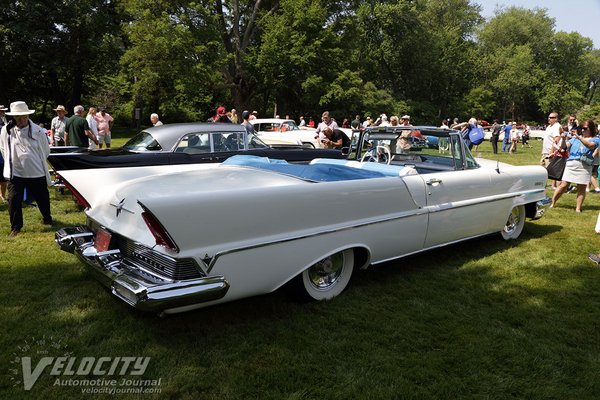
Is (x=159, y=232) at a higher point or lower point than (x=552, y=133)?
lower

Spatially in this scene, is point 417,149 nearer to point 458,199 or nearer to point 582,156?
point 458,199

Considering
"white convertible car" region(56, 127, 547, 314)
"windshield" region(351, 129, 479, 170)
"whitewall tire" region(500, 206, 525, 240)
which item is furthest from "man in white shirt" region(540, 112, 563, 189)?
"white convertible car" region(56, 127, 547, 314)

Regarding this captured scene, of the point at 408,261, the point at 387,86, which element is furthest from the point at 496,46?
the point at 408,261

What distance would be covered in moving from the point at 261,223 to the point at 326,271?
95 centimetres

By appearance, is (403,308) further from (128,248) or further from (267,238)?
(128,248)

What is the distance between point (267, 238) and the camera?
3.03 metres

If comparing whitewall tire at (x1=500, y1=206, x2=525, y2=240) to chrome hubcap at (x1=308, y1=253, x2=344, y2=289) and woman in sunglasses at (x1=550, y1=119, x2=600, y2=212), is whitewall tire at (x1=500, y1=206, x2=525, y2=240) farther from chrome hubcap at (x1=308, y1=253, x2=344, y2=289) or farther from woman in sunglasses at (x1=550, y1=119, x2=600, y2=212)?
chrome hubcap at (x1=308, y1=253, x2=344, y2=289)

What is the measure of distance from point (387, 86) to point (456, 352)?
44.4m

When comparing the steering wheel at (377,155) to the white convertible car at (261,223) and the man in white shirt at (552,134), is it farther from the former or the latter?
the man in white shirt at (552,134)

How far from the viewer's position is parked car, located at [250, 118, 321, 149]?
16.1 m

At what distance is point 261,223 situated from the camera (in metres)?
2.99

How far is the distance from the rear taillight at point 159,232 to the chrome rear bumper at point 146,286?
226 mm

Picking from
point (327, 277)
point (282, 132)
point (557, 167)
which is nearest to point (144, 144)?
point (327, 277)
